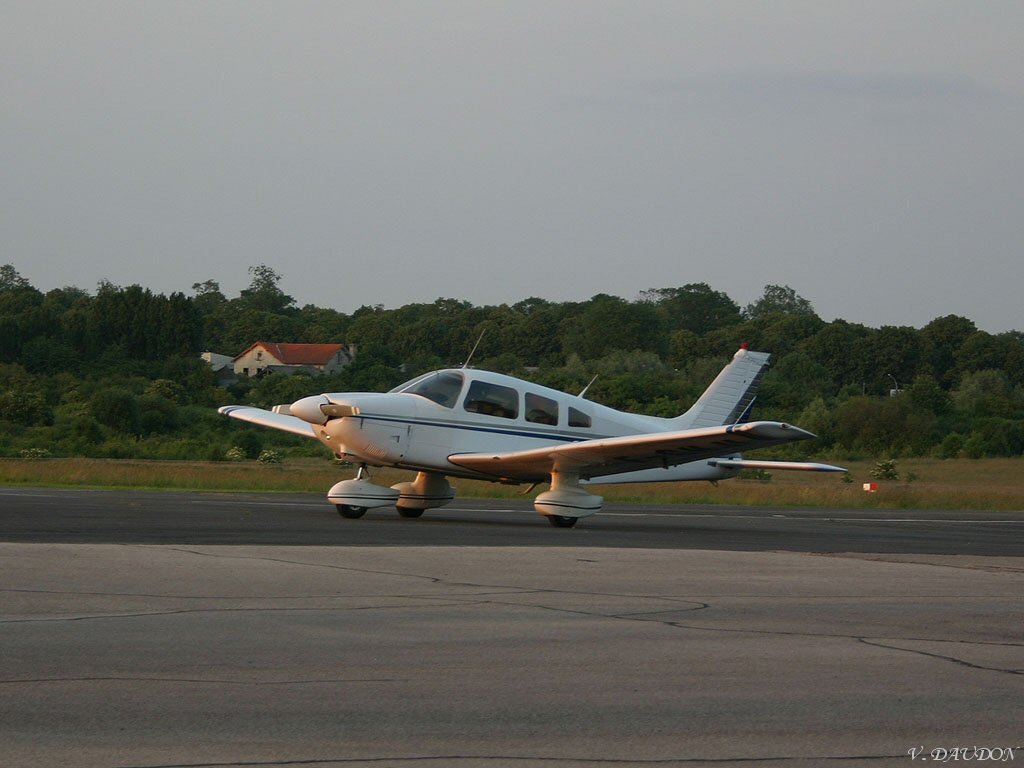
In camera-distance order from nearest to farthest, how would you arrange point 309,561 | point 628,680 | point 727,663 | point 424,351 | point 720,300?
point 628,680 < point 727,663 < point 309,561 < point 424,351 < point 720,300

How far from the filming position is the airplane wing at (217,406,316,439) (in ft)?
70.5

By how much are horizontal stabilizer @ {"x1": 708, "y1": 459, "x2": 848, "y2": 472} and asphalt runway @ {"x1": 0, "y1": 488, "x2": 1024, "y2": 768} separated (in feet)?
19.8

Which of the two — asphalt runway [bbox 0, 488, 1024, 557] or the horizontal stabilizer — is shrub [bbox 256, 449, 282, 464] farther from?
the horizontal stabilizer

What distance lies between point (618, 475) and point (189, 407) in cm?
4442

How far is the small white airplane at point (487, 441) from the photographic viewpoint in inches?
737

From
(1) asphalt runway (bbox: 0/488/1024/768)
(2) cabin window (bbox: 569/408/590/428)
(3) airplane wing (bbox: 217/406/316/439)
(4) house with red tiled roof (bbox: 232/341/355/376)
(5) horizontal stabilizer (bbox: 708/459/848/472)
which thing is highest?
(4) house with red tiled roof (bbox: 232/341/355/376)

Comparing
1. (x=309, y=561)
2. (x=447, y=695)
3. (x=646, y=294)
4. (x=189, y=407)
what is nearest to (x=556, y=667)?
(x=447, y=695)

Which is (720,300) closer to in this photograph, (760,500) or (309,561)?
(760,500)

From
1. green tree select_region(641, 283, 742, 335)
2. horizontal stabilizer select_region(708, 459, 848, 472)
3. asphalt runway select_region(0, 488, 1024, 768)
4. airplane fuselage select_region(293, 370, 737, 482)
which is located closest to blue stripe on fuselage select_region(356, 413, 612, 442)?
Result: airplane fuselage select_region(293, 370, 737, 482)

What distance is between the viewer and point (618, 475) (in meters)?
21.1

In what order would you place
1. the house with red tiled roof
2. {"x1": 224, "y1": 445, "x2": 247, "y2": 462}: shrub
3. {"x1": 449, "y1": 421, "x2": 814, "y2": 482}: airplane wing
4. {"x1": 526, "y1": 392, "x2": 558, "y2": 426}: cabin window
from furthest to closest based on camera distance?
1. the house with red tiled roof
2. {"x1": 224, "y1": 445, "x2": 247, "y2": 462}: shrub
3. {"x1": 526, "y1": 392, "x2": 558, "y2": 426}: cabin window
4. {"x1": 449, "y1": 421, "x2": 814, "y2": 482}: airplane wing

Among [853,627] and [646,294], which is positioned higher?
[646,294]

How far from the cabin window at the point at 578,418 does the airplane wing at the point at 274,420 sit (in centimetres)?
403

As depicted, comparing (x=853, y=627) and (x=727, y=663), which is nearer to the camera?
(x=727, y=663)
